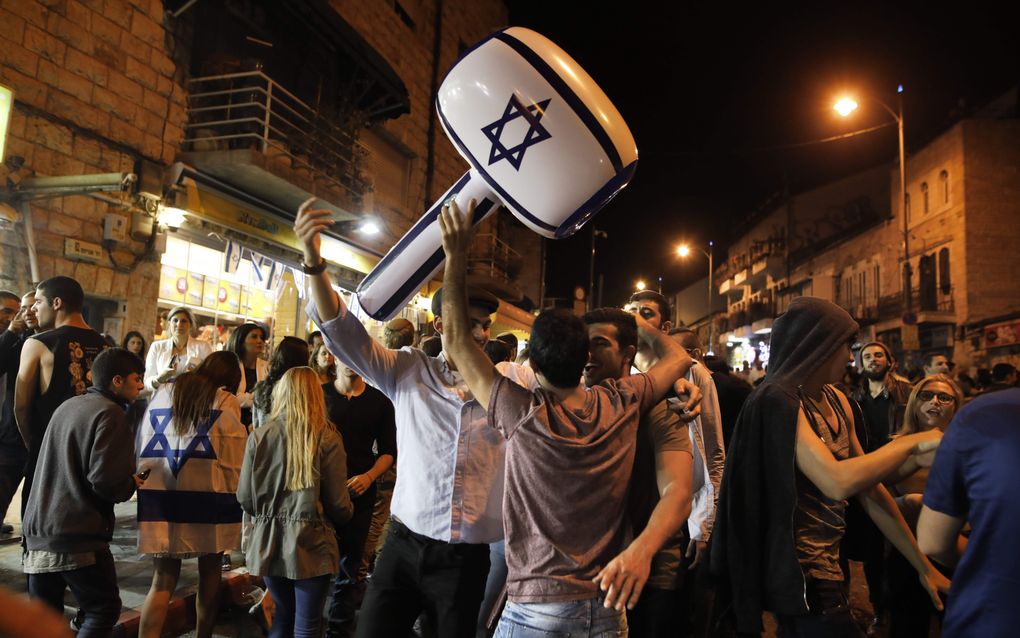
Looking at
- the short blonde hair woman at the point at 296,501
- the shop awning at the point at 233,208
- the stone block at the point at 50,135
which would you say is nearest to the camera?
the short blonde hair woman at the point at 296,501

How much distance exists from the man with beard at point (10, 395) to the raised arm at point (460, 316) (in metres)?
4.32

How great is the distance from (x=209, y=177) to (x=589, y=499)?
31.9ft

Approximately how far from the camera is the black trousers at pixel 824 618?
2.42 metres

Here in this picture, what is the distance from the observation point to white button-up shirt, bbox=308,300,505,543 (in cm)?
268

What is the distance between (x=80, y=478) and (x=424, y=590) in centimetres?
215

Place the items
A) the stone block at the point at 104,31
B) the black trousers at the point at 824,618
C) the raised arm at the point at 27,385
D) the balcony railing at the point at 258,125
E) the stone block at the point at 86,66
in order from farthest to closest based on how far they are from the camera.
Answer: the balcony railing at the point at 258,125, the stone block at the point at 104,31, the stone block at the point at 86,66, the raised arm at the point at 27,385, the black trousers at the point at 824,618

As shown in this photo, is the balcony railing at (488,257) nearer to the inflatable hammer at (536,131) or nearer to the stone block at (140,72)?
the stone block at (140,72)

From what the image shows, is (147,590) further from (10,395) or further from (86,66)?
(86,66)

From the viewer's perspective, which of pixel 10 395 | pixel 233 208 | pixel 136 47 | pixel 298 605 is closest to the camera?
pixel 298 605

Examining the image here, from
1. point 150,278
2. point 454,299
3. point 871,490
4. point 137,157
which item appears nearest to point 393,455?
point 454,299

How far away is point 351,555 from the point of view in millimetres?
4316

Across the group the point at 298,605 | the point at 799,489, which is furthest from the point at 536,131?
the point at 298,605

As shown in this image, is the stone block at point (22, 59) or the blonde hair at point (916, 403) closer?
the blonde hair at point (916, 403)

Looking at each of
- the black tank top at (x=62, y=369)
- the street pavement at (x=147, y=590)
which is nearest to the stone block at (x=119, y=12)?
the black tank top at (x=62, y=369)
